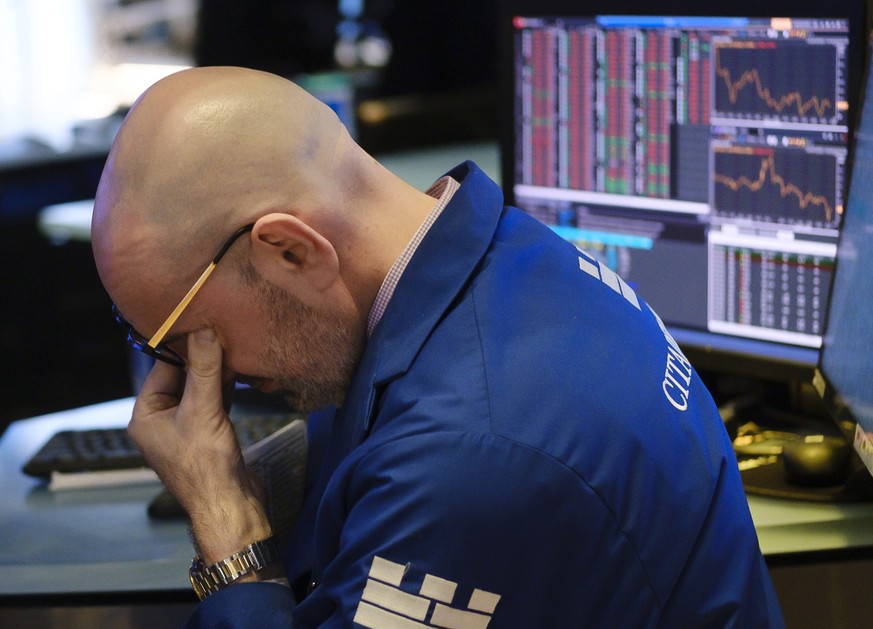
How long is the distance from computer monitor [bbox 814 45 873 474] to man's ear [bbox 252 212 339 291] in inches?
21.0

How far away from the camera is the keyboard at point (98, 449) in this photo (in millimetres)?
1502

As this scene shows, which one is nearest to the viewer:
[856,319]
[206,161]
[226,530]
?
[206,161]

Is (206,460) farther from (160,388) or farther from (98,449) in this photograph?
(98,449)

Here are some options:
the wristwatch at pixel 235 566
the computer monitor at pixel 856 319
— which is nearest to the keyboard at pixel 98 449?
the wristwatch at pixel 235 566

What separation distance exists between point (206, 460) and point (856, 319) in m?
0.67

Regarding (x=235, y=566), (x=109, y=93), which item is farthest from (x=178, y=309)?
(x=109, y=93)

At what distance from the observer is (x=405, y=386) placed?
97cm

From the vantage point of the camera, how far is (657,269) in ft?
5.31

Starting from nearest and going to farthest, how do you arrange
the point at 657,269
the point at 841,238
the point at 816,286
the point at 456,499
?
the point at 456,499, the point at 841,238, the point at 816,286, the point at 657,269

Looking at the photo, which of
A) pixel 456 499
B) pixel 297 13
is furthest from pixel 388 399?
pixel 297 13

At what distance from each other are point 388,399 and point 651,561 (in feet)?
0.81

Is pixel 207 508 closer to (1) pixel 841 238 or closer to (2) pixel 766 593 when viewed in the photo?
(2) pixel 766 593

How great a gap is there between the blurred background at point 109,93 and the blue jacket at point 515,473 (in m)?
1.99

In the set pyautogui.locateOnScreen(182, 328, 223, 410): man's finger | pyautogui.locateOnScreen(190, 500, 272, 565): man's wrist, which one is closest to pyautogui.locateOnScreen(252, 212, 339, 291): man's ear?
pyautogui.locateOnScreen(182, 328, 223, 410): man's finger
